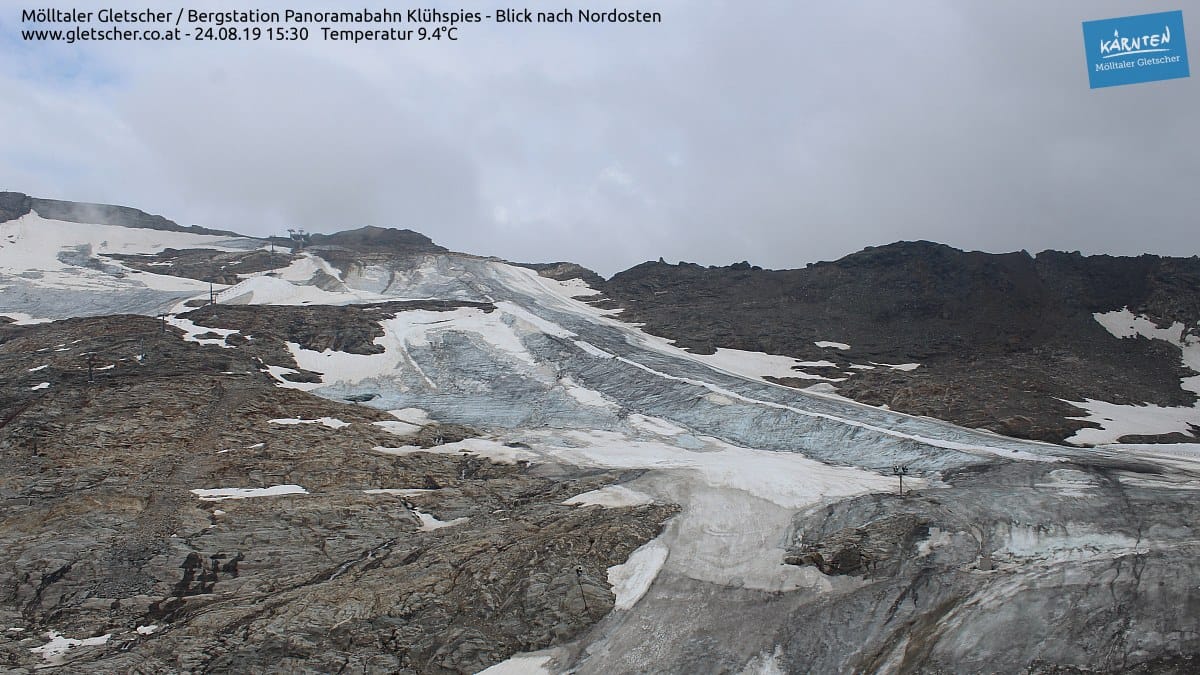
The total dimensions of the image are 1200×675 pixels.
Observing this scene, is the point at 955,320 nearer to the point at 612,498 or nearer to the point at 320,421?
the point at 612,498

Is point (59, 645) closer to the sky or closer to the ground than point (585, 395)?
closer to the ground

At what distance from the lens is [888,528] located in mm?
20281

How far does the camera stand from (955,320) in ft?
218

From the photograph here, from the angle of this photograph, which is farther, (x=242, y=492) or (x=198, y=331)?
(x=198, y=331)

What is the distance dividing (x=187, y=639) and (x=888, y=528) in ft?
59.4

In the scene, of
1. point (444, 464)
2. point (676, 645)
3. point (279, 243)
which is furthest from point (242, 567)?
point (279, 243)

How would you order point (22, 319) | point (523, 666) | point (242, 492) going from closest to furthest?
point (523, 666) < point (242, 492) < point (22, 319)

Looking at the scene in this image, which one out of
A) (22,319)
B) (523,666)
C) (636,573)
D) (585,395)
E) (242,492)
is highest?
(22,319)

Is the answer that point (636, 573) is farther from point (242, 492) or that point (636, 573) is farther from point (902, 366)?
point (902, 366)

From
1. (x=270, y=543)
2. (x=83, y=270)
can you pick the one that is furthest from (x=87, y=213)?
(x=270, y=543)

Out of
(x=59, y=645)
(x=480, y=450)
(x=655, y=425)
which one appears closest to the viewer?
(x=59, y=645)

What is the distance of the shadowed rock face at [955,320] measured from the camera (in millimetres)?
43438

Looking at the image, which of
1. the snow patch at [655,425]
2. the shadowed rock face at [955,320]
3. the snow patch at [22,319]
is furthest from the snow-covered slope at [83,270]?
the snow patch at [655,425]

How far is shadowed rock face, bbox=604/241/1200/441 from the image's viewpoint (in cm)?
4344
